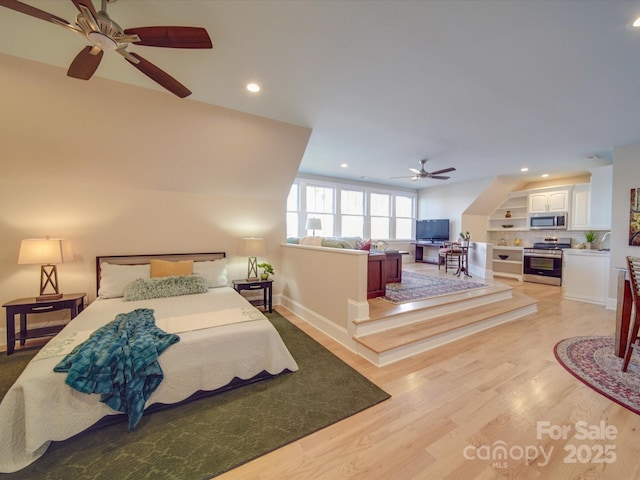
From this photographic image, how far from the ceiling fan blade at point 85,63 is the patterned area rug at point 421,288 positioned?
153 inches

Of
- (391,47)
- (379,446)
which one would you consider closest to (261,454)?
(379,446)

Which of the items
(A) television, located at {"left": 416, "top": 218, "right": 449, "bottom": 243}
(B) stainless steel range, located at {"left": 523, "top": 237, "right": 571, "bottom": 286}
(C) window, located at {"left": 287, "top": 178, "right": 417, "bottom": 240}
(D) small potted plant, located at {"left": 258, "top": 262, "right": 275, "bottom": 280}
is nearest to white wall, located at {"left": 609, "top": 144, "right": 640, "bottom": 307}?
(B) stainless steel range, located at {"left": 523, "top": 237, "right": 571, "bottom": 286}

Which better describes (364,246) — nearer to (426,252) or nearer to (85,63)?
(85,63)

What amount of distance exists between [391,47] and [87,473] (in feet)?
11.5

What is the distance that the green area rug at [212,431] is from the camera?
1.47 metres

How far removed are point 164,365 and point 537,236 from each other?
28.2 feet

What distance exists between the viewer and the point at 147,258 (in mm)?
3695

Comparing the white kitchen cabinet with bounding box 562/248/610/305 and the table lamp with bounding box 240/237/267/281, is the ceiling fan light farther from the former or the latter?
the white kitchen cabinet with bounding box 562/248/610/305

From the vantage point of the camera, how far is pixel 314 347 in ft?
9.76

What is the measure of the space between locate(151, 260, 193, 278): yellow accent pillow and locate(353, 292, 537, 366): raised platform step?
2481mm

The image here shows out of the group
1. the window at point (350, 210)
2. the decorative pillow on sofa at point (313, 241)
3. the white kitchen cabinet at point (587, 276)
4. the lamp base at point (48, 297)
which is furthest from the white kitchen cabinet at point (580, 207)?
the lamp base at point (48, 297)

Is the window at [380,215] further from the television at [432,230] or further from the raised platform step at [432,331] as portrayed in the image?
the raised platform step at [432,331]

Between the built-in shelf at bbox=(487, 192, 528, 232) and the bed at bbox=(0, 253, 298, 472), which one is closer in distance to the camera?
the bed at bbox=(0, 253, 298, 472)

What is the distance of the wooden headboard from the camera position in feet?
11.3
